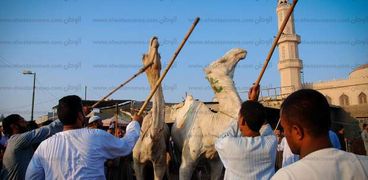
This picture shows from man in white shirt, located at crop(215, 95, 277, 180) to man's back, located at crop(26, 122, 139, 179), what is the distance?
1.07 meters

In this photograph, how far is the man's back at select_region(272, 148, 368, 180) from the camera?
1.56 meters

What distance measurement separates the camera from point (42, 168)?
9.89 feet

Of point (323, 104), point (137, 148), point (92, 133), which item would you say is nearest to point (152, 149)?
point (137, 148)

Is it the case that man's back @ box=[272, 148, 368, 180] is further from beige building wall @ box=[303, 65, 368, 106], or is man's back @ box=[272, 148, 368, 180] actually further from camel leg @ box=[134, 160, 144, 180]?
beige building wall @ box=[303, 65, 368, 106]

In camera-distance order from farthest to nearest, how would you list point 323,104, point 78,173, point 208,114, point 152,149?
point 208,114 → point 152,149 → point 78,173 → point 323,104

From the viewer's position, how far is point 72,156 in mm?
2936

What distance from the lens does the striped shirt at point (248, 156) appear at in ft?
9.87

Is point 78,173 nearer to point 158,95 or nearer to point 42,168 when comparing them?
point 42,168

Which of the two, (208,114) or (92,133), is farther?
(208,114)

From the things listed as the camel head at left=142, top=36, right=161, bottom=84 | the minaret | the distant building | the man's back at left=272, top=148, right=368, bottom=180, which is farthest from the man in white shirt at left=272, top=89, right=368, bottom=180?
the minaret

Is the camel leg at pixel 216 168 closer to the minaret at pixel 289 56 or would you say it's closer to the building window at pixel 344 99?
the building window at pixel 344 99

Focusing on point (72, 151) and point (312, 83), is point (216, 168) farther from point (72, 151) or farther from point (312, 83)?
point (312, 83)

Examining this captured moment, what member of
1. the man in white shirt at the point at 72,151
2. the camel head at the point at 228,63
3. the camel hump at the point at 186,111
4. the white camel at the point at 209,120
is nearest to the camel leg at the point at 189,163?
the white camel at the point at 209,120

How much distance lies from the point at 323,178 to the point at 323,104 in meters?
0.41
